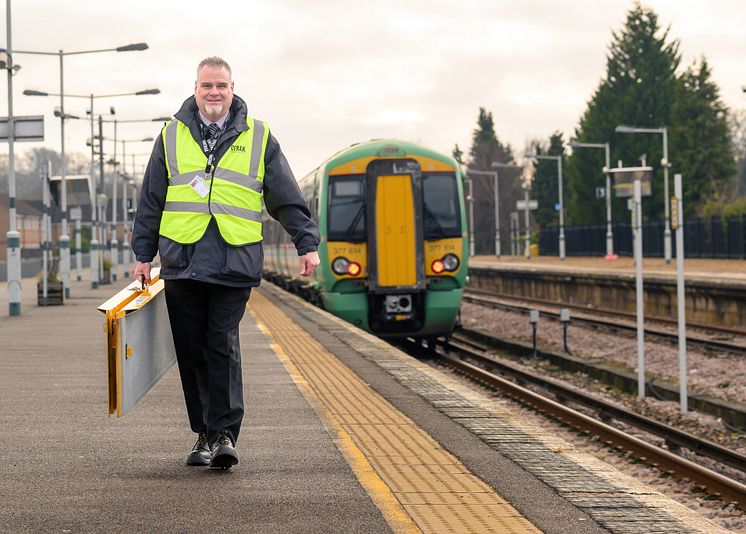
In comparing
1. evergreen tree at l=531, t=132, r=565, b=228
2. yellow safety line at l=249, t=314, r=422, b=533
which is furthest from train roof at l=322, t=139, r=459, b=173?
evergreen tree at l=531, t=132, r=565, b=228

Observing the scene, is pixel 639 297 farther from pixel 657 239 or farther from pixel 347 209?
pixel 657 239

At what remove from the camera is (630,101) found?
251ft

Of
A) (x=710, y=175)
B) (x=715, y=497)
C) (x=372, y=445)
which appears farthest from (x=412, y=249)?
(x=710, y=175)

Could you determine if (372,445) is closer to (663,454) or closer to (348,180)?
(663,454)

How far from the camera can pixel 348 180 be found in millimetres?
20109

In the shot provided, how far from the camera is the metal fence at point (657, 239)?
48.0 m

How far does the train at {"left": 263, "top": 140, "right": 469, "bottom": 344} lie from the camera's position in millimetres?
19688

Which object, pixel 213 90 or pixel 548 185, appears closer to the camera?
pixel 213 90

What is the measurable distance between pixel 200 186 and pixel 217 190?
8 cm

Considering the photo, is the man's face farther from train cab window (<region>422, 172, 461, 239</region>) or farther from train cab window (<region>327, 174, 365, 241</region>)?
train cab window (<region>327, 174, 365, 241</region>)

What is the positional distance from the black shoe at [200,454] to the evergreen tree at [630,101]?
68.7 metres

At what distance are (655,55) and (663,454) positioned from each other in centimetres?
6977

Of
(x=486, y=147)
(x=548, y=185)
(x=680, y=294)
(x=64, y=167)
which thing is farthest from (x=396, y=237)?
(x=486, y=147)

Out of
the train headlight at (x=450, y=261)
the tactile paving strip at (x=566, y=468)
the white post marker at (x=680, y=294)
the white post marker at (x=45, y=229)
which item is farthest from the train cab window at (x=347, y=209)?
the white post marker at (x=45, y=229)
